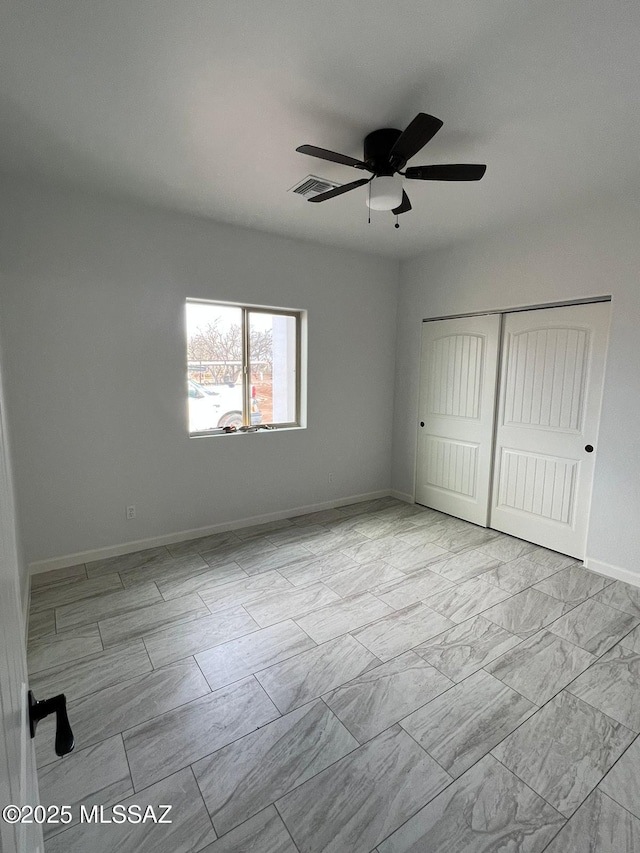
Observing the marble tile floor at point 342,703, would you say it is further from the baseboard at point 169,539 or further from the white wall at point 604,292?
the white wall at point 604,292

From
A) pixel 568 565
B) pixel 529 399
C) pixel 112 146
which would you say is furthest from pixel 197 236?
pixel 568 565

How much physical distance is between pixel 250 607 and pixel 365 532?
1.55m

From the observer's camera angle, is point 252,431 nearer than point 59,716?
No

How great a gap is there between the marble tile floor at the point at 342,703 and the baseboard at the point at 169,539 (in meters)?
0.09

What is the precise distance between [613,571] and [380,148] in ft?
11.0

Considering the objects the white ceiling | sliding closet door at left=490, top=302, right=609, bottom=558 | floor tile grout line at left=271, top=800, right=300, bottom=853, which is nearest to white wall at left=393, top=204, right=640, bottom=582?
sliding closet door at left=490, top=302, right=609, bottom=558

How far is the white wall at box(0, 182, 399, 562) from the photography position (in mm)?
2891

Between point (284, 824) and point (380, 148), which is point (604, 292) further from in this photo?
point (284, 824)

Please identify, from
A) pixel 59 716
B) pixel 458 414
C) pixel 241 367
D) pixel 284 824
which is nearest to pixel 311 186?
pixel 241 367

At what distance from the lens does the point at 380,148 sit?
2168 mm

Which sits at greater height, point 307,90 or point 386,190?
point 307,90

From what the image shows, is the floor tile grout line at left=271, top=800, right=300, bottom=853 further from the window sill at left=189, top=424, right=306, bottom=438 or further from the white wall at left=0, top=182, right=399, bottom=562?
the window sill at left=189, top=424, right=306, bottom=438

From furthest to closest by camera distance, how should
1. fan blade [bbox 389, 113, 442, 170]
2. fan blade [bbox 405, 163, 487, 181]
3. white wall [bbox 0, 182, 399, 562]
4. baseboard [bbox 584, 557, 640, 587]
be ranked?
baseboard [bbox 584, 557, 640, 587] < white wall [bbox 0, 182, 399, 562] < fan blade [bbox 405, 163, 487, 181] < fan blade [bbox 389, 113, 442, 170]

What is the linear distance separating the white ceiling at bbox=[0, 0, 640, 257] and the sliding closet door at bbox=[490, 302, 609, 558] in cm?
99
